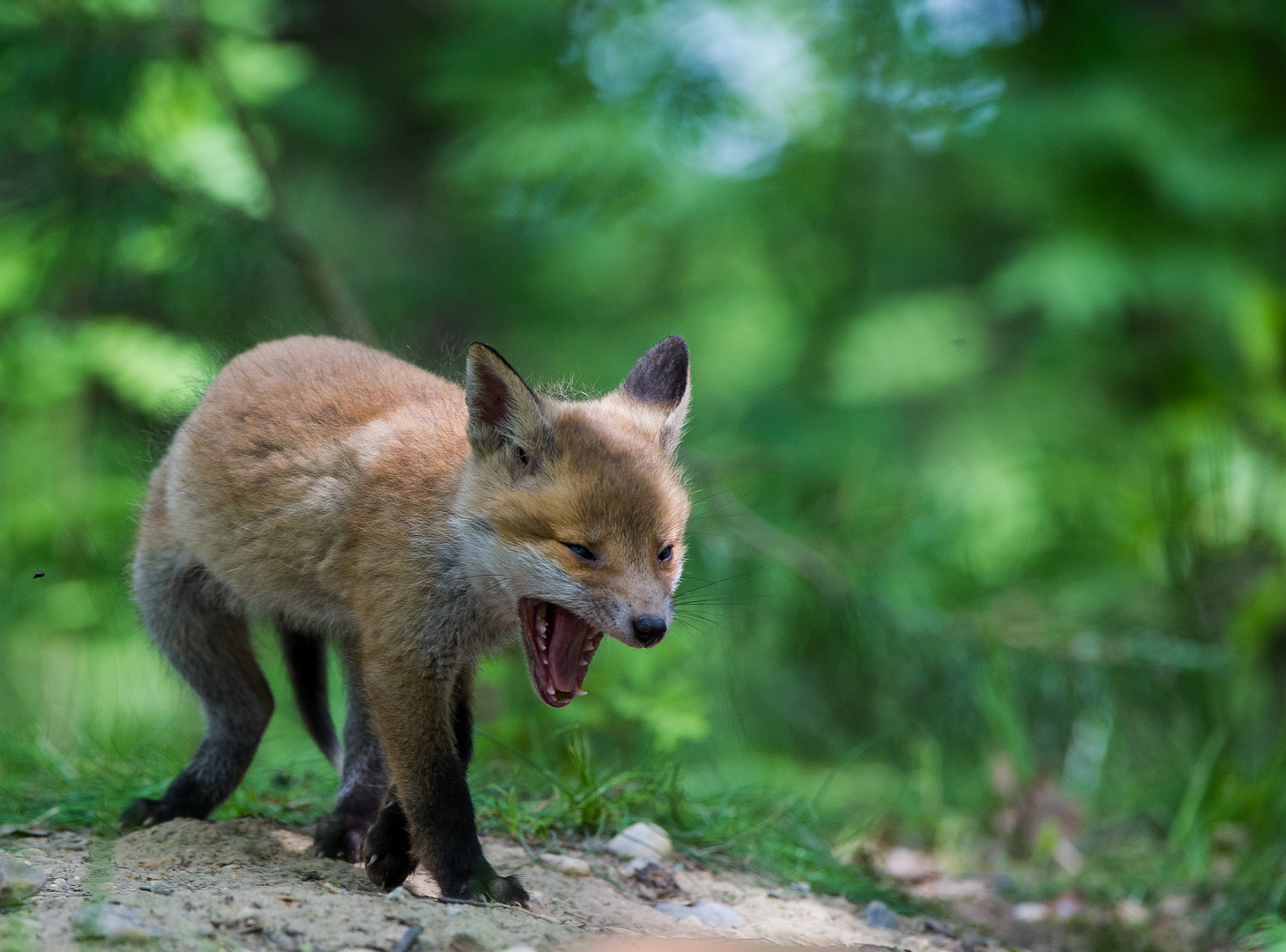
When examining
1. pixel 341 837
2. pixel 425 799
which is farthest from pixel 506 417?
pixel 341 837

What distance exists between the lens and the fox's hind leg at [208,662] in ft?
12.2

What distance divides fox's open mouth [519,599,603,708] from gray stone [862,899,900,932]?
126 cm

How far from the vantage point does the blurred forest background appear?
17.7 feet

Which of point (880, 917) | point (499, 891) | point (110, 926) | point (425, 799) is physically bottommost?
point (880, 917)

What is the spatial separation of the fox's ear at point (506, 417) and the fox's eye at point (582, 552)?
283 millimetres

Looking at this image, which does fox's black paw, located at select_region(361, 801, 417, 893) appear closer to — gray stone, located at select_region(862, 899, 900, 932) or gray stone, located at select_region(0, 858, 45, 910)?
gray stone, located at select_region(0, 858, 45, 910)

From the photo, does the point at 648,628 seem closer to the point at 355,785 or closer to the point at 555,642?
the point at 555,642

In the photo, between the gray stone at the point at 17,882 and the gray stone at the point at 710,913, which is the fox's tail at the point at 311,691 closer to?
the gray stone at the point at 17,882

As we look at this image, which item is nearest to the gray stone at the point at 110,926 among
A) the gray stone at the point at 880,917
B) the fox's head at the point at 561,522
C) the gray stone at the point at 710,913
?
the fox's head at the point at 561,522

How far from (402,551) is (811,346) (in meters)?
7.50

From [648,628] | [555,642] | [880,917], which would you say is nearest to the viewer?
[648,628]

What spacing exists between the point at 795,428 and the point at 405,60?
22.9 ft

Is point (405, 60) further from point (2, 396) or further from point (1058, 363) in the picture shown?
point (1058, 363)

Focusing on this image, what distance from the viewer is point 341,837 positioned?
350 centimetres
